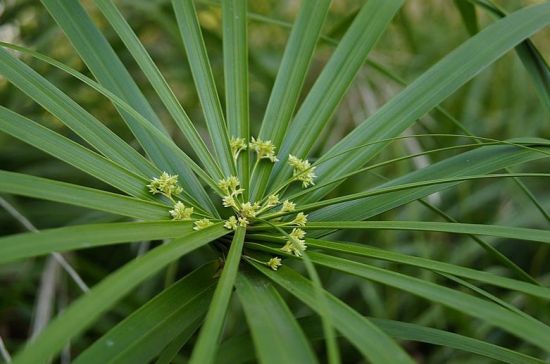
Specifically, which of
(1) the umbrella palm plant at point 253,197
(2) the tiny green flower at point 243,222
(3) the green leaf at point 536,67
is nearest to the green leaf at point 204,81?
(1) the umbrella palm plant at point 253,197

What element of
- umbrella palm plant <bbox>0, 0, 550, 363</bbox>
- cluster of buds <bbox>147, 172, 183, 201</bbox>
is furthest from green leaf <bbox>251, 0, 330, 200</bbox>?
cluster of buds <bbox>147, 172, 183, 201</bbox>

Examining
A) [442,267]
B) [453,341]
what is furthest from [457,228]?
[453,341]

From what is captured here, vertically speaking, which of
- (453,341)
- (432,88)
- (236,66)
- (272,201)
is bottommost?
(453,341)

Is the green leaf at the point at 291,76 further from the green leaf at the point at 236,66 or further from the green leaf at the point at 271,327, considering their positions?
the green leaf at the point at 271,327

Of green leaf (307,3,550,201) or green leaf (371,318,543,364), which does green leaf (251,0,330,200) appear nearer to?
green leaf (307,3,550,201)

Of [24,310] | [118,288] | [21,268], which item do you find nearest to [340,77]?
[118,288]

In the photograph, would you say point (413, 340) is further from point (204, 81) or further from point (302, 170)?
point (204, 81)
